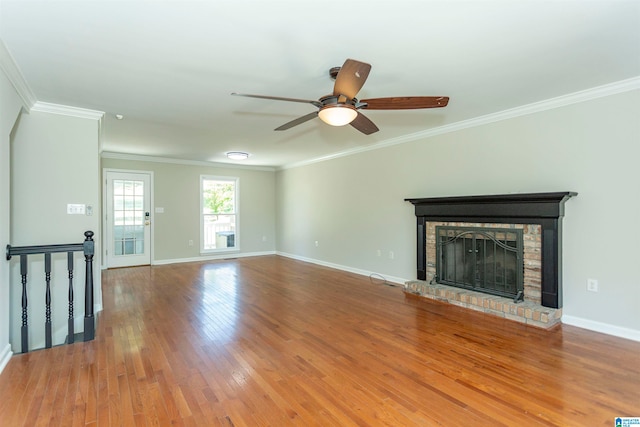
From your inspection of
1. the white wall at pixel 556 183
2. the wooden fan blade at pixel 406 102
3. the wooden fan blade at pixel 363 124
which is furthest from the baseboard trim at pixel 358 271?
the wooden fan blade at pixel 406 102

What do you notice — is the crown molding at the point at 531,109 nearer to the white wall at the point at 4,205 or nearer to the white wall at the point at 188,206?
the white wall at the point at 188,206

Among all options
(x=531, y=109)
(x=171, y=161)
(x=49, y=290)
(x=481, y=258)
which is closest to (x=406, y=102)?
(x=531, y=109)

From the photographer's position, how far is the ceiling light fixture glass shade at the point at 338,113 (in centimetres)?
238

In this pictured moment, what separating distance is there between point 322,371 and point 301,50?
2370 millimetres

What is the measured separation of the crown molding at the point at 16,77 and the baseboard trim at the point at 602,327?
→ 5.37 m

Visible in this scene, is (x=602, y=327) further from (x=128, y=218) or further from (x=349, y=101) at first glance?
(x=128, y=218)

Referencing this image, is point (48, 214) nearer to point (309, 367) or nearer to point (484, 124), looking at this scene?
point (309, 367)

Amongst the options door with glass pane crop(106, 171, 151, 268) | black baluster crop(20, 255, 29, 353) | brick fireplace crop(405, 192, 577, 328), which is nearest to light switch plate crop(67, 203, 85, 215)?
black baluster crop(20, 255, 29, 353)

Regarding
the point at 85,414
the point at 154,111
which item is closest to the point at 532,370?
the point at 85,414

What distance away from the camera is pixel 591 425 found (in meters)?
1.77

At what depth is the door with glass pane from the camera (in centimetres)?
643

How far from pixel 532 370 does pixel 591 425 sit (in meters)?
0.58

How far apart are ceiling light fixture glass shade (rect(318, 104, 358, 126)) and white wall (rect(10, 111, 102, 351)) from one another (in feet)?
9.49

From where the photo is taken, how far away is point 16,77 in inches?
106
